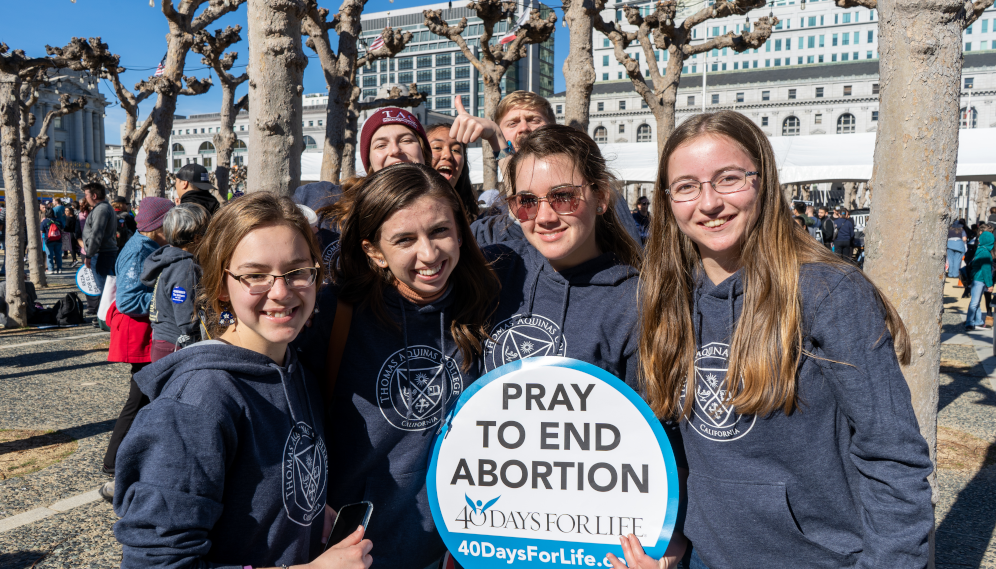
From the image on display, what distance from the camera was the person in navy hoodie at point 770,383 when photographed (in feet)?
5.08

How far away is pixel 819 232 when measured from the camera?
18.9 meters

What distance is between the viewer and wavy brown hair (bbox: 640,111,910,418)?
5.37 feet

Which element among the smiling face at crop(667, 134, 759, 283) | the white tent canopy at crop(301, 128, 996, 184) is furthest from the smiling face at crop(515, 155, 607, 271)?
the white tent canopy at crop(301, 128, 996, 184)

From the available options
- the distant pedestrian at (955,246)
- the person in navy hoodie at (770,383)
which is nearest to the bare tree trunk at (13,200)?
the person in navy hoodie at (770,383)

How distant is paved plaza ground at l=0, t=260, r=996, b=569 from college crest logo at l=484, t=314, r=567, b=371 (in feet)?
9.20

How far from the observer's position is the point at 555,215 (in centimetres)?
204

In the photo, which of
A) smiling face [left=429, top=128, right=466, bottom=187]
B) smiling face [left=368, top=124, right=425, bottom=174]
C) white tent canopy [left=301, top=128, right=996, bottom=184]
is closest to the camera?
A: smiling face [left=368, top=124, right=425, bottom=174]

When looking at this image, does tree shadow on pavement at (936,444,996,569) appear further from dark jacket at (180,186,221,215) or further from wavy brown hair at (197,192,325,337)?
dark jacket at (180,186,221,215)

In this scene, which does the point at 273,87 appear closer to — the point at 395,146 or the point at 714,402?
the point at 395,146

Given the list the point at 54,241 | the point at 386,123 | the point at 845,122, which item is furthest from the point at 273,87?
the point at 845,122

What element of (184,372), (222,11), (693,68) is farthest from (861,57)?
(184,372)

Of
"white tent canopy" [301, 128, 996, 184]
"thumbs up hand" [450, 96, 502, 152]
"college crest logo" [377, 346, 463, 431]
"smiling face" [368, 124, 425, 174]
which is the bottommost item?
"college crest logo" [377, 346, 463, 431]

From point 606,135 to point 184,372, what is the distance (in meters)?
96.9

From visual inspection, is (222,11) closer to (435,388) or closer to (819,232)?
(435,388)
